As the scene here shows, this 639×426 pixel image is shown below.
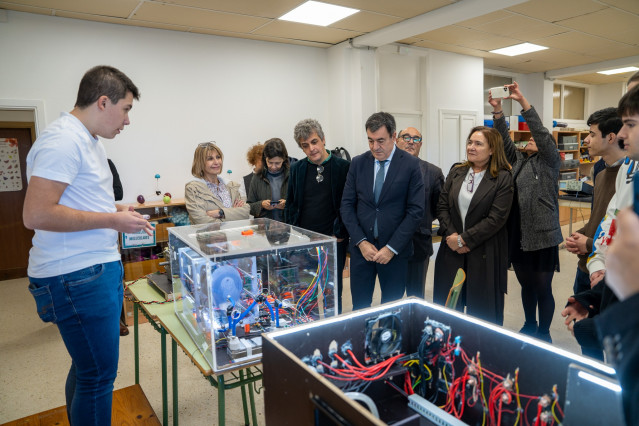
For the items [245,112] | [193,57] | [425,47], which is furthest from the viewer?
[425,47]

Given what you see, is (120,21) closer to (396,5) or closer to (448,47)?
(396,5)

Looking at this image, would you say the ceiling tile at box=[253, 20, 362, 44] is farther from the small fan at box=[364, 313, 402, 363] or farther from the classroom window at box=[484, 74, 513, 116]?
the small fan at box=[364, 313, 402, 363]

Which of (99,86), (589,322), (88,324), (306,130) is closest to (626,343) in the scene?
(589,322)

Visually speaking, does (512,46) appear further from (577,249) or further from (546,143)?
(577,249)

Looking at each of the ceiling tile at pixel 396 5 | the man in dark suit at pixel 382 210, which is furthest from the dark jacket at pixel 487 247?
the ceiling tile at pixel 396 5

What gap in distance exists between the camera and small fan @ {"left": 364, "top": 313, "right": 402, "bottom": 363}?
3.16 feet

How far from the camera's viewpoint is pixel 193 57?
477cm

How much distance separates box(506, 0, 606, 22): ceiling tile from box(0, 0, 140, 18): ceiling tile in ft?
12.5

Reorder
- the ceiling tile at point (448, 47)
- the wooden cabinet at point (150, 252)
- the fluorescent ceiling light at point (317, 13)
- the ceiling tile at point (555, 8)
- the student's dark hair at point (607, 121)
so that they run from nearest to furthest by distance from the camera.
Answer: the student's dark hair at point (607, 121) < the wooden cabinet at point (150, 252) < the fluorescent ceiling light at point (317, 13) < the ceiling tile at point (555, 8) < the ceiling tile at point (448, 47)

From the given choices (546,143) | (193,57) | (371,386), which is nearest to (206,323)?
(371,386)

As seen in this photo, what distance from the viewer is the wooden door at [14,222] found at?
4.83 meters

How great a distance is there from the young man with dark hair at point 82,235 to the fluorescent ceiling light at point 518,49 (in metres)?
6.07

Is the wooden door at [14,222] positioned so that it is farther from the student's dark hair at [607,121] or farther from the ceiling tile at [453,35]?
the student's dark hair at [607,121]

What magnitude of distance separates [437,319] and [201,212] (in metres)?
2.10
